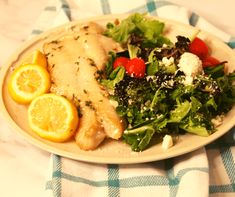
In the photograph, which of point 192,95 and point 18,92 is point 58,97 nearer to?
point 18,92

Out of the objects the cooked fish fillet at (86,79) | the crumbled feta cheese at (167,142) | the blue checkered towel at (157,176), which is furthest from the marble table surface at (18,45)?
the crumbled feta cheese at (167,142)

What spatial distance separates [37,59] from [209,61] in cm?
77

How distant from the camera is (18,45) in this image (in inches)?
95.5

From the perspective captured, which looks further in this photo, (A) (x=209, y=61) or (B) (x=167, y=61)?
(A) (x=209, y=61)

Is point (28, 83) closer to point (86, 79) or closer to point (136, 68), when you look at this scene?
point (86, 79)

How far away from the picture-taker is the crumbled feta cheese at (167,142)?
166 cm

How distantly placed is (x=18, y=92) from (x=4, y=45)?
0.64 meters

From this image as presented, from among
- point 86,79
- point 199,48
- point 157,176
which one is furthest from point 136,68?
point 157,176

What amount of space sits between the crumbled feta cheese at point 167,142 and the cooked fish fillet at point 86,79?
17cm

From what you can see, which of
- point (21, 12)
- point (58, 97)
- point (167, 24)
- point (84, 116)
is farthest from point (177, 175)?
point (21, 12)

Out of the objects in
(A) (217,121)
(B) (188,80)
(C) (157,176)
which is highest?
(B) (188,80)

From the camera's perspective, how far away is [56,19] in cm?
248

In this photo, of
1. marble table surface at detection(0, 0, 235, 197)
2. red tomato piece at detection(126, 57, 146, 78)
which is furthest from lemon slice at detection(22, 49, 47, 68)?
red tomato piece at detection(126, 57, 146, 78)

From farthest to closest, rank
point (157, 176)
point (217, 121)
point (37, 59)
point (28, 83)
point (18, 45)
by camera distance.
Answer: point (18, 45)
point (37, 59)
point (28, 83)
point (217, 121)
point (157, 176)
